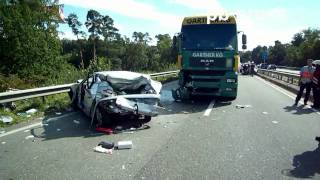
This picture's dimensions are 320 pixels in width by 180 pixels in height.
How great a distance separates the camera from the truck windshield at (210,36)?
15.1 m

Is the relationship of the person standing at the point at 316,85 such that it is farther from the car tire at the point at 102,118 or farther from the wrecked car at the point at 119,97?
the car tire at the point at 102,118

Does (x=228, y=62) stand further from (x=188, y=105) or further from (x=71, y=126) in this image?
(x=71, y=126)

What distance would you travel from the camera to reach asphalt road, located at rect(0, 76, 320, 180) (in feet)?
19.5

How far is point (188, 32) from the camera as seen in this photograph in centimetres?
1555

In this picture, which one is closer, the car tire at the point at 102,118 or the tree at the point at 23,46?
the car tire at the point at 102,118

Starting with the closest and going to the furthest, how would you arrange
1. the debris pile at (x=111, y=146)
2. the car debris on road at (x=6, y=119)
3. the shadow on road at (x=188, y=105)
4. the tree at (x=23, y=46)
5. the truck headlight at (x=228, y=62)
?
the debris pile at (x=111, y=146) < the car debris on road at (x=6, y=119) < the shadow on road at (x=188, y=105) < the truck headlight at (x=228, y=62) < the tree at (x=23, y=46)

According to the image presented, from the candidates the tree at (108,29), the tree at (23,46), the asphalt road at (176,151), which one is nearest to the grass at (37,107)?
the asphalt road at (176,151)

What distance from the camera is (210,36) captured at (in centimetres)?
1536

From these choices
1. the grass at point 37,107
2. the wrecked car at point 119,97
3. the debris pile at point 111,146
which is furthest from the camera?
the grass at point 37,107

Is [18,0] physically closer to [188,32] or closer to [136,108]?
[188,32]

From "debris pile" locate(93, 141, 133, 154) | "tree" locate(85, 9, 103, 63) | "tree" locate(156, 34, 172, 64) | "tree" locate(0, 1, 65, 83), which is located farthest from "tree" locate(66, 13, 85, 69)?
"debris pile" locate(93, 141, 133, 154)

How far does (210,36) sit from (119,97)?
683 centimetres

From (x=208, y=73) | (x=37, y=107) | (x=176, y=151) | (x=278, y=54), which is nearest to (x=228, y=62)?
(x=208, y=73)

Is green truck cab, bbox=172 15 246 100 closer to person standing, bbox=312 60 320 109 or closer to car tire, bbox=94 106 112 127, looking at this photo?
person standing, bbox=312 60 320 109
